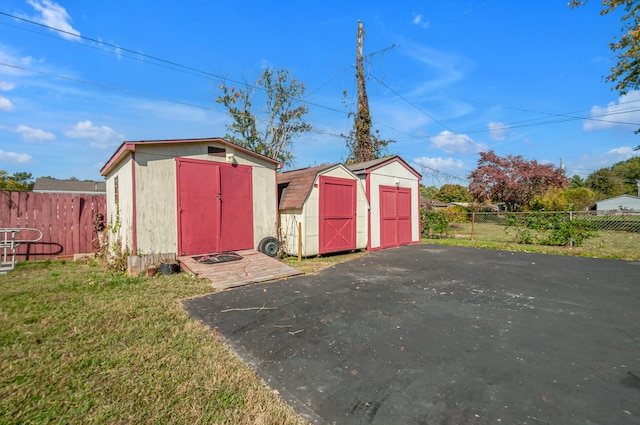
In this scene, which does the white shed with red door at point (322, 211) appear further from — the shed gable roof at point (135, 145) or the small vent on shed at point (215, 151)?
the small vent on shed at point (215, 151)

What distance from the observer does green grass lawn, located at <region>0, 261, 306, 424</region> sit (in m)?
1.96

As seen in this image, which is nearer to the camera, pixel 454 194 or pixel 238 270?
pixel 238 270

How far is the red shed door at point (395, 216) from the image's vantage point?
10773 mm

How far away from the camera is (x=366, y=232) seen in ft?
33.5

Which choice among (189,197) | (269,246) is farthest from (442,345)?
(189,197)

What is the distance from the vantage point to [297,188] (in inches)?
354

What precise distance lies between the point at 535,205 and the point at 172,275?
2873cm

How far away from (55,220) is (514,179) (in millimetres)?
29379

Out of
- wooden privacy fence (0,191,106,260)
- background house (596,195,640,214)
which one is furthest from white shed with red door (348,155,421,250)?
background house (596,195,640,214)

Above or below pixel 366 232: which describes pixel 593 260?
below

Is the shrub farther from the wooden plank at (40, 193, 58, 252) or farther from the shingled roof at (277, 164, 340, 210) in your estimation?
the wooden plank at (40, 193, 58, 252)

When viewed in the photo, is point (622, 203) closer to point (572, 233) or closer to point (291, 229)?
point (572, 233)

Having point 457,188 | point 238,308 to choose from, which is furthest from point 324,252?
point 457,188

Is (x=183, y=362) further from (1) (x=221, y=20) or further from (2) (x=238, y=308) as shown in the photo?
(1) (x=221, y=20)
